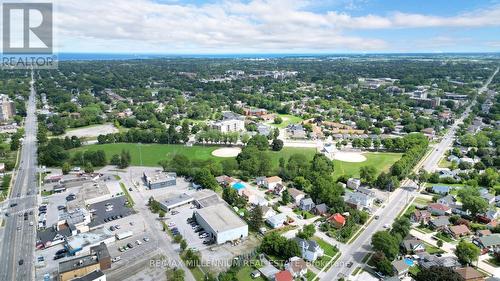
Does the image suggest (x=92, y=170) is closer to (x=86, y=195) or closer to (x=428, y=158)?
(x=86, y=195)

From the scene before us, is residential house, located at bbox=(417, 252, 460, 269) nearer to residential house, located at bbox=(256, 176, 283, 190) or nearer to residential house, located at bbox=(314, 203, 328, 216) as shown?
residential house, located at bbox=(314, 203, 328, 216)

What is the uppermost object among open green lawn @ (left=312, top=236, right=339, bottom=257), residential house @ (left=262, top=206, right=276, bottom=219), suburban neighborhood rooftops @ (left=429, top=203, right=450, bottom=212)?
suburban neighborhood rooftops @ (left=429, top=203, right=450, bottom=212)

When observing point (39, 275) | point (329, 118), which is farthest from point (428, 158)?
point (39, 275)

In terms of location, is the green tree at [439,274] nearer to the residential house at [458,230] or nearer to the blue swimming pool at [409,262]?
the blue swimming pool at [409,262]

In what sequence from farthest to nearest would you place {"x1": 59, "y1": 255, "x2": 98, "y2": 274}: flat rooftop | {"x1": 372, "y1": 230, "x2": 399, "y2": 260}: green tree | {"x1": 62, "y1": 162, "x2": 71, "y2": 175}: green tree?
{"x1": 62, "y1": 162, "x2": 71, "y2": 175}: green tree → {"x1": 372, "y1": 230, "x2": 399, "y2": 260}: green tree → {"x1": 59, "y1": 255, "x2": 98, "y2": 274}: flat rooftop

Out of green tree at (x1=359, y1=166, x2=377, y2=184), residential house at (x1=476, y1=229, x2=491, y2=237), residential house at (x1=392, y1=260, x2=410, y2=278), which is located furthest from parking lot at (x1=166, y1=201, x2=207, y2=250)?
residential house at (x1=476, y1=229, x2=491, y2=237)
